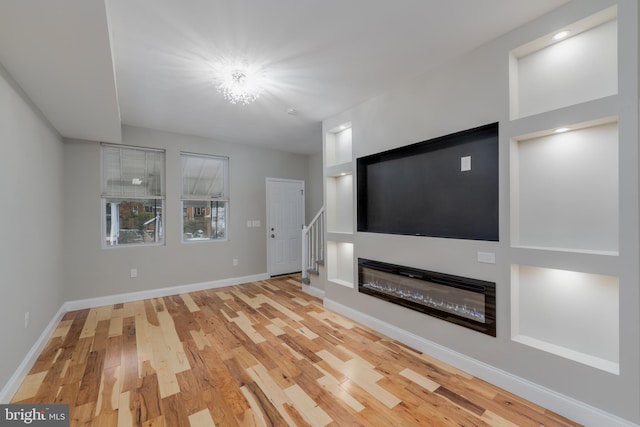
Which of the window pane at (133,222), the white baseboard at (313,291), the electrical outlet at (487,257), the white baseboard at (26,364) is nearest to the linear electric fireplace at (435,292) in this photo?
the electrical outlet at (487,257)

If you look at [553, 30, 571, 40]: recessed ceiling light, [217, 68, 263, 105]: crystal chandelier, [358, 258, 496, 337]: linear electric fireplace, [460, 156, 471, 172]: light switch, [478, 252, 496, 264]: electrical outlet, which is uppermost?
[217, 68, 263, 105]: crystal chandelier

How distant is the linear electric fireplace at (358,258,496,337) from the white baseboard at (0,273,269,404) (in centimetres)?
290

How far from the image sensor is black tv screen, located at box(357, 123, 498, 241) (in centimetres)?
218

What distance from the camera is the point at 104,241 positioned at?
13.1ft

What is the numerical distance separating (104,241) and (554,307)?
542 cm

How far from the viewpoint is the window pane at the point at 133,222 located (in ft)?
13.4

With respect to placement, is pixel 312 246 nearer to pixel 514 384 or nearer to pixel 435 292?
pixel 435 292

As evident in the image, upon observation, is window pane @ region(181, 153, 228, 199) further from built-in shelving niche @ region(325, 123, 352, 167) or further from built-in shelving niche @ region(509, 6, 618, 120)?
built-in shelving niche @ region(509, 6, 618, 120)

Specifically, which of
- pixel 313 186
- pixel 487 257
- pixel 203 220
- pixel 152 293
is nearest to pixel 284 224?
pixel 313 186

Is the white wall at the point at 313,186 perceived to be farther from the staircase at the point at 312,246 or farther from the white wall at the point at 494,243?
the white wall at the point at 494,243

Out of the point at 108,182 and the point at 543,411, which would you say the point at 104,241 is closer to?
the point at 108,182

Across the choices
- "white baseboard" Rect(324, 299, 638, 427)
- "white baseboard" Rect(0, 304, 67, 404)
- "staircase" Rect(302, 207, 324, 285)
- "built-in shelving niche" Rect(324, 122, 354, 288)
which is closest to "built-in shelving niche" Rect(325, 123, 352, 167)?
"built-in shelving niche" Rect(324, 122, 354, 288)

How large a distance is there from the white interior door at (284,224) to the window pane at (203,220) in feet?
3.14

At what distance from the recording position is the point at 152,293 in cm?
429
